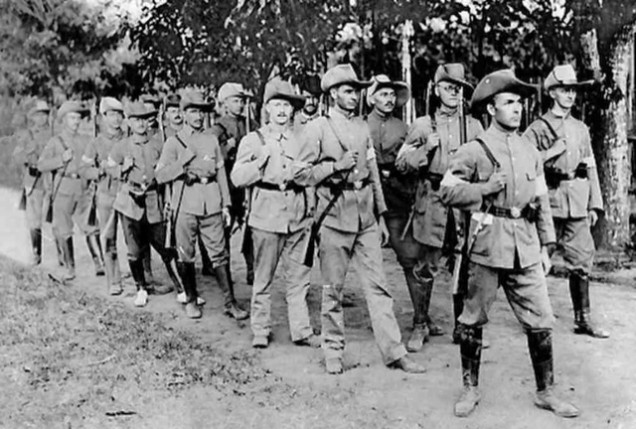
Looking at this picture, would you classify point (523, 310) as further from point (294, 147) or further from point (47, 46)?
point (47, 46)

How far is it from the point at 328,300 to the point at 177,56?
16.3 feet

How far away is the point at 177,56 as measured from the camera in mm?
9961

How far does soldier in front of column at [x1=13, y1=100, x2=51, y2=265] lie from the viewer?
1086cm

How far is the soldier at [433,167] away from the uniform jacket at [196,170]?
2.07 metres

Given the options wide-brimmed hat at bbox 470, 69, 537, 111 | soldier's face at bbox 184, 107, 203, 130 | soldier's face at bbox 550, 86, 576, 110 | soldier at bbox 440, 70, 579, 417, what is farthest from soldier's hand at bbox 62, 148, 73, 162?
wide-brimmed hat at bbox 470, 69, 537, 111

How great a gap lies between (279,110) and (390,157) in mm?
1101

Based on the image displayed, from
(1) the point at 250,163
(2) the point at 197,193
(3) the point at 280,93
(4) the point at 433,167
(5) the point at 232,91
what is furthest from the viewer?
(5) the point at 232,91

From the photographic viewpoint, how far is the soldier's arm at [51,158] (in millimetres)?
10023

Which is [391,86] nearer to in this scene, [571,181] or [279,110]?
[279,110]

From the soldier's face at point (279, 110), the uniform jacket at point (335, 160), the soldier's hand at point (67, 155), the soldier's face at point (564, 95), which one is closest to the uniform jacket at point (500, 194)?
the uniform jacket at point (335, 160)

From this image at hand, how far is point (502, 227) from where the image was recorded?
5148mm

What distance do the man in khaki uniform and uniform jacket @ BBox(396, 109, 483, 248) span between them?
0.98m

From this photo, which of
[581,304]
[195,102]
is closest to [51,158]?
[195,102]

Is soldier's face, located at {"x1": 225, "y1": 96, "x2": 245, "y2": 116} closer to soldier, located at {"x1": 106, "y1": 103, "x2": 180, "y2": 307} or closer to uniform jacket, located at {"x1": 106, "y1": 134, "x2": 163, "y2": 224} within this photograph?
soldier, located at {"x1": 106, "y1": 103, "x2": 180, "y2": 307}
